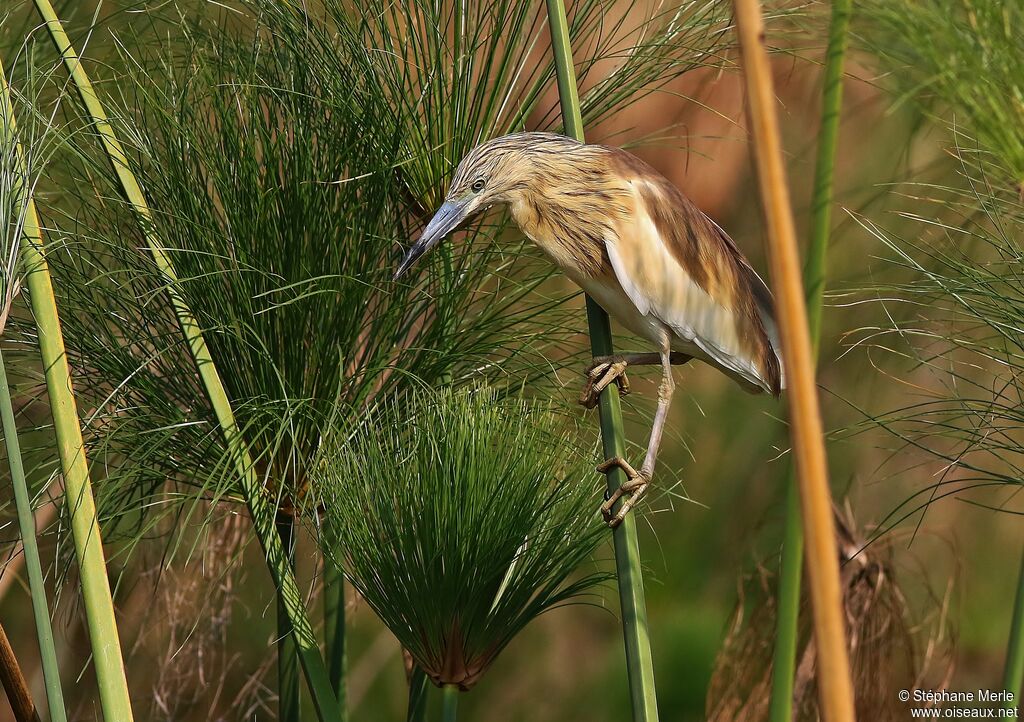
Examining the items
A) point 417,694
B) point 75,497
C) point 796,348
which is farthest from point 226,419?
point 796,348

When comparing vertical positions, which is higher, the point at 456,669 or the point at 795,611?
the point at 795,611

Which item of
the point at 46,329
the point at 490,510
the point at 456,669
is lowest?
the point at 456,669

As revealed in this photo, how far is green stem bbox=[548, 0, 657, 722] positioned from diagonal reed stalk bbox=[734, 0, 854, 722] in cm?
24

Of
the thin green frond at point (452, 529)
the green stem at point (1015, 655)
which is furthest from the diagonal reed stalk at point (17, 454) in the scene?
the green stem at point (1015, 655)

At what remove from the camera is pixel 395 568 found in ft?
2.37

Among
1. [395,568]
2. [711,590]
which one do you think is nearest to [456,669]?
[395,568]

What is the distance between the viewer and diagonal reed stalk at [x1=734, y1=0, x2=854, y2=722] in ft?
0.98

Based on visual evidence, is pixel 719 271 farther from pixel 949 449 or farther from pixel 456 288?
pixel 949 449

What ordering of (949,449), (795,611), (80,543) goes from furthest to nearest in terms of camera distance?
1. (949,449)
2. (80,543)
3. (795,611)

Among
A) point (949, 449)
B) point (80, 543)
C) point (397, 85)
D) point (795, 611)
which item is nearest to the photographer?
point (795, 611)

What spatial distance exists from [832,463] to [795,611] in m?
1.14

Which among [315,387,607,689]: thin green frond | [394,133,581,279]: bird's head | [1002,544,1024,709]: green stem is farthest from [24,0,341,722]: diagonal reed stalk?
[1002,544,1024,709]: green stem

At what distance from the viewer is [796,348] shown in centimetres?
31

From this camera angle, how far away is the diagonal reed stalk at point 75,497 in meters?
0.56
